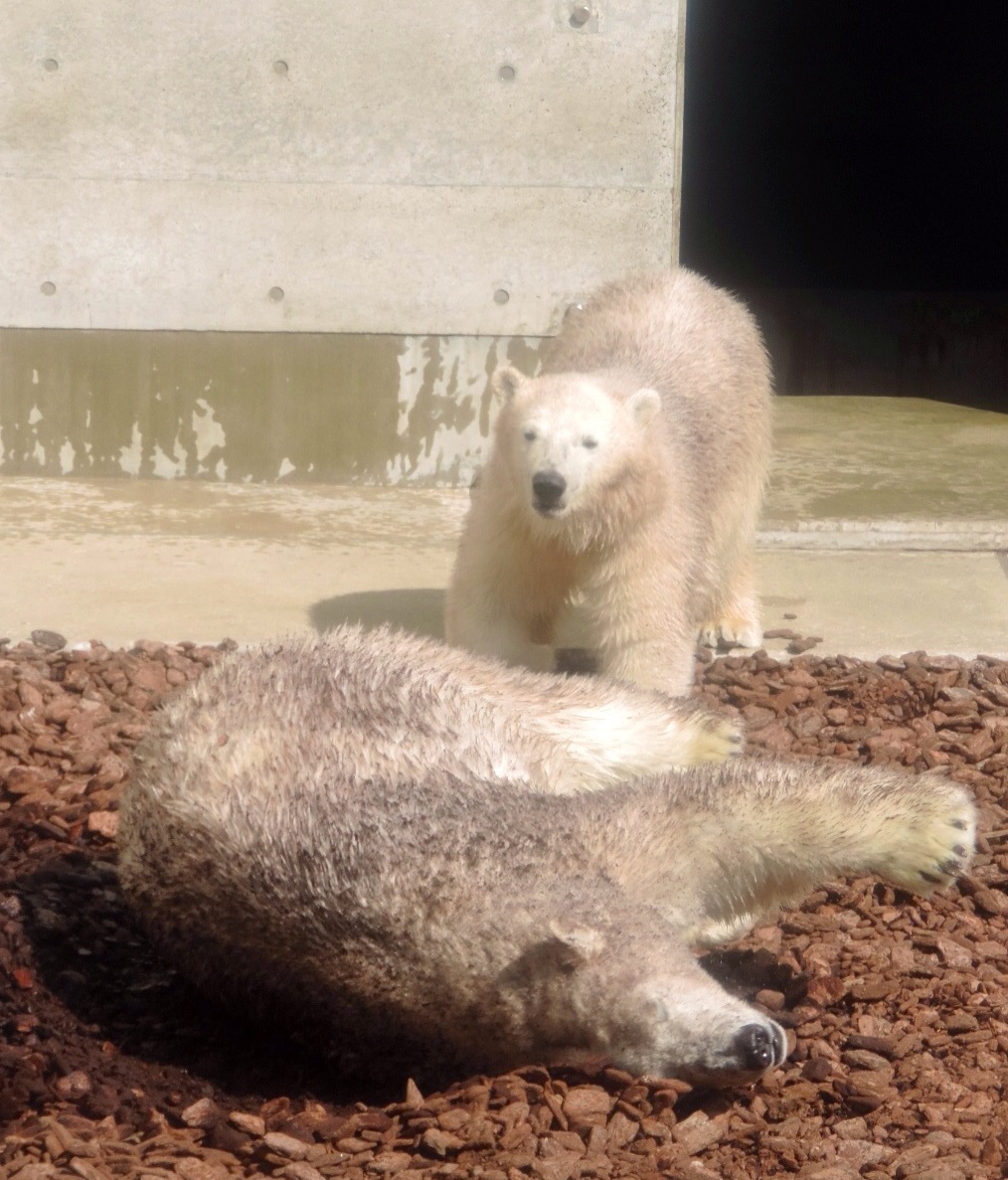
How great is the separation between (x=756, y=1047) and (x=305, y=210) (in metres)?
5.43

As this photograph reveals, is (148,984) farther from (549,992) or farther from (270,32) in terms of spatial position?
(270,32)

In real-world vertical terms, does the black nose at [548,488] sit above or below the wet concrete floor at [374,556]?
above

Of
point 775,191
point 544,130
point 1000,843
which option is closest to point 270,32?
point 544,130

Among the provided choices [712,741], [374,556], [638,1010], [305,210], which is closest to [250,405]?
[305,210]

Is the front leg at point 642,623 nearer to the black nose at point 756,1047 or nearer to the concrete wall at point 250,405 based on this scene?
the black nose at point 756,1047

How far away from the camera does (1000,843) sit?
12.2ft

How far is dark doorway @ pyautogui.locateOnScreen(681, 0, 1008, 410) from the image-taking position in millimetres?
15836

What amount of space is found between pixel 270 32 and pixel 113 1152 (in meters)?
5.52

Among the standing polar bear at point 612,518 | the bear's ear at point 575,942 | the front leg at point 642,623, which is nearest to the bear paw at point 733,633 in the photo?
the standing polar bear at point 612,518

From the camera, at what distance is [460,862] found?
2.73 meters

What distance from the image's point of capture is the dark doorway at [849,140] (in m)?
15.8

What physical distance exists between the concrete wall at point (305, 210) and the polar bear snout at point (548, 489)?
289 cm

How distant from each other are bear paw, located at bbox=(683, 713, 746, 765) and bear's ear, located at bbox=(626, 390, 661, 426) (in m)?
1.28

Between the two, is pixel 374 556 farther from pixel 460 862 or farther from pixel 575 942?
pixel 575 942
